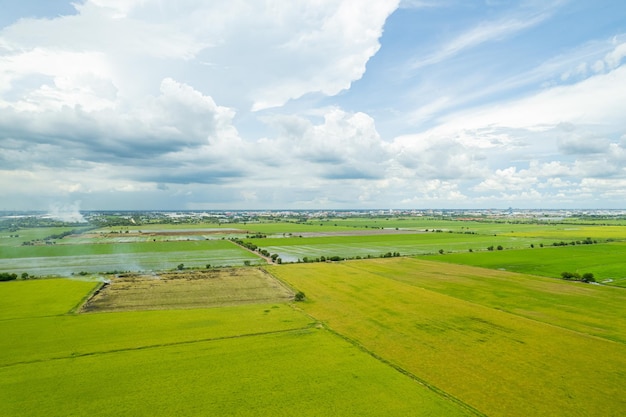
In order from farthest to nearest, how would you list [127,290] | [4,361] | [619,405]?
[127,290], [4,361], [619,405]

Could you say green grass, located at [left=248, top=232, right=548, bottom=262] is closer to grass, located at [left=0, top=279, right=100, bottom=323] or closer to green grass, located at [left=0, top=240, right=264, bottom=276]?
green grass, located at [left=0, top=240, right=264, bottom=276]

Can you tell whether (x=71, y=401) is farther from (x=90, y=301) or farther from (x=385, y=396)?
(x=90, y=301)

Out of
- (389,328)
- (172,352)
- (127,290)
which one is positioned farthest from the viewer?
(127,290)

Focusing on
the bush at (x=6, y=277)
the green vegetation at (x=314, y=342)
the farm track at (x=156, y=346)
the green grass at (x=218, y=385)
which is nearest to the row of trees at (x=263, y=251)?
the green vegetation at (x=314, y=342)

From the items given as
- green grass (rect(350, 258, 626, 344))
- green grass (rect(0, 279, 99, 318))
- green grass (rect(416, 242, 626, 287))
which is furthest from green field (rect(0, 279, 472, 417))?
green grass (rect(416, 242, 626, 287))

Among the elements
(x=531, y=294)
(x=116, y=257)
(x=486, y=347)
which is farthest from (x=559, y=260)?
(x=116, y=257)

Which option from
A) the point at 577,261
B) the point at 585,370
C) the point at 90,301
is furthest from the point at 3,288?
the point at 577,261
